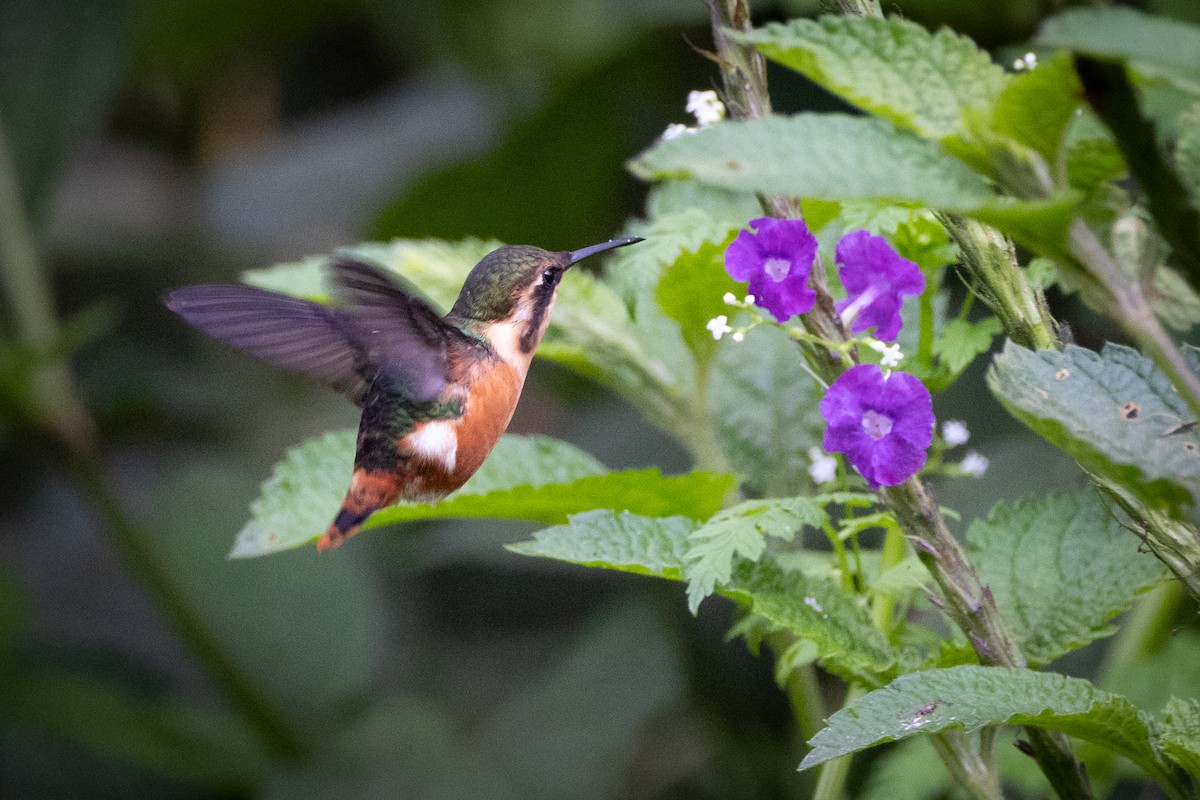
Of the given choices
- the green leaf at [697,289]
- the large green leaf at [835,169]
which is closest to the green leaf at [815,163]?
the large green leaf at [835,169]

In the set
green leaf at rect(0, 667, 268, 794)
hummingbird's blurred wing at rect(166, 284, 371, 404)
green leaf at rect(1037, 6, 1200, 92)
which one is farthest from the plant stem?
green leaf at rect(1037, 6, 1200, 92)

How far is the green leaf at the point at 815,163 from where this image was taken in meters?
0.62

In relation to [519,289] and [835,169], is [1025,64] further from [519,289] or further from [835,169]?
[519,289]

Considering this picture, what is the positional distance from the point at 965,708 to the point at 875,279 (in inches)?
13.3

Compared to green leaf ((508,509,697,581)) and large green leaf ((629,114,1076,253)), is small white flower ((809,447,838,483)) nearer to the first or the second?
green leaf ((508,509,697,581))

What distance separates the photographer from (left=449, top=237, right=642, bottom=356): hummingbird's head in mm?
1371

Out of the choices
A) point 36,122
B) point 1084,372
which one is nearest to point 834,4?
point 1084,372

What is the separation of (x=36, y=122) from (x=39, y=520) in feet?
5.48

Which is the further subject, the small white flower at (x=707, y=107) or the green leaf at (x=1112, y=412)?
the small white flower at (x=707, y=107)

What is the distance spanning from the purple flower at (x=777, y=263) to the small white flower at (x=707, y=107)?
0.13 metres

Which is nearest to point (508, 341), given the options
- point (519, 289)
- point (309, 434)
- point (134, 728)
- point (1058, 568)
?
point (519, 289)

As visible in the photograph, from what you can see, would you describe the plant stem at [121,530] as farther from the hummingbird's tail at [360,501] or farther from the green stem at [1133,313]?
the green stem at [1133,313]

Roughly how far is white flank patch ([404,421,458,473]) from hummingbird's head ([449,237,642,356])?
13 centimetres

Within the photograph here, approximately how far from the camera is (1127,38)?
572 millimetres
